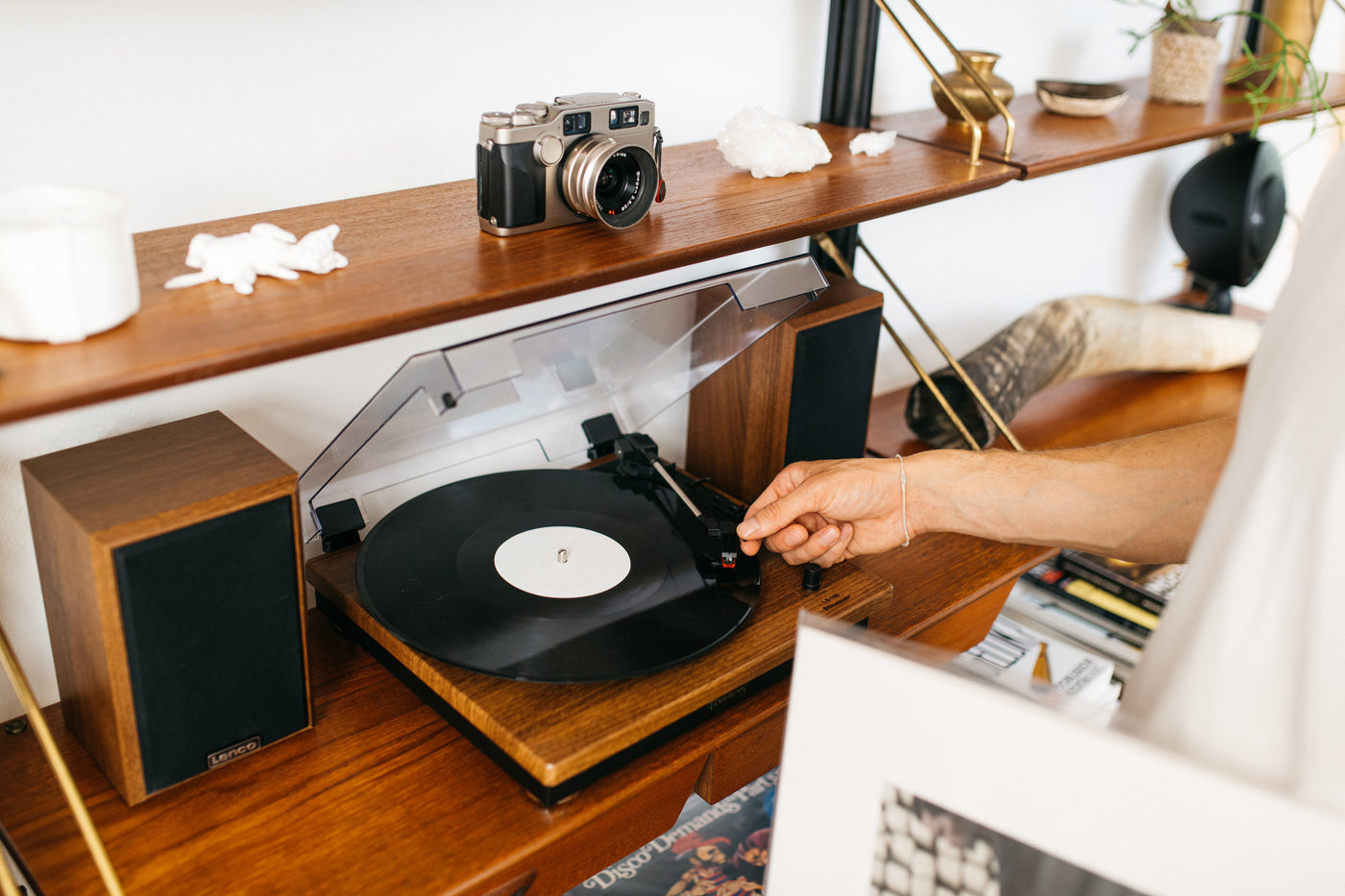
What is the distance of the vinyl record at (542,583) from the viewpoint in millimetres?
974

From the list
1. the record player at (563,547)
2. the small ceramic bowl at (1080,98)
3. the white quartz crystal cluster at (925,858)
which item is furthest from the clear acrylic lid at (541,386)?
the small ceramic bowl at (1080,98)

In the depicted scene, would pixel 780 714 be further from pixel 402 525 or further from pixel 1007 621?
pixel 1007 621

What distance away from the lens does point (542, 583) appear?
1.07 metres

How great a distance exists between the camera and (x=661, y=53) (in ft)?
4.44

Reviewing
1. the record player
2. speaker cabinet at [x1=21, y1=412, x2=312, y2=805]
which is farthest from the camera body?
speaker cabinet at [x1=21, y1=412, x2=312, y2=805]

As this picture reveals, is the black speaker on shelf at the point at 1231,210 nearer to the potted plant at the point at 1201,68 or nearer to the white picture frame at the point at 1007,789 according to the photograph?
the potted plant at the point at 1201,68

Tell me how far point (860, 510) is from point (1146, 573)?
814 millimetres

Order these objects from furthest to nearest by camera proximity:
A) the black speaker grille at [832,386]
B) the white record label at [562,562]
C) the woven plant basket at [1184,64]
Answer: the woven plant basket at [1184,64] < the black speaker grille at [832,386] < the white record label at [562,562]

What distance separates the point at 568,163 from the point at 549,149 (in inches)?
1.2

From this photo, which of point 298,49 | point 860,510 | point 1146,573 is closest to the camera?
point 298,49

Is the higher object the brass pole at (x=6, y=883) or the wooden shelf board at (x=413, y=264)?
the wooden shelf board at (x=413, y=264)

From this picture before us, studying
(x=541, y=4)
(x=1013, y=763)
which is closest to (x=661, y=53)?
(x=541, y=4)

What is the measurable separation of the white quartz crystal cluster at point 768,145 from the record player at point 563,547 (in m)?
0.14

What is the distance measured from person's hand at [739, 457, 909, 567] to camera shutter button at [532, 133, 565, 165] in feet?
1.39
